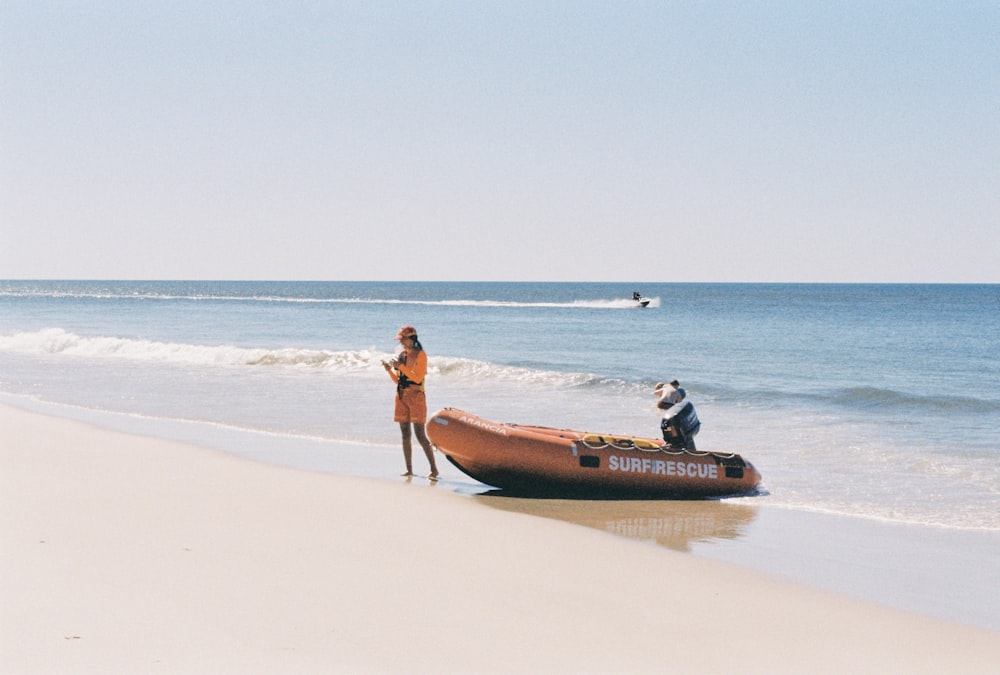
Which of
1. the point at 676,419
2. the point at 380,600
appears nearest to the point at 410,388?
the point at 676,419

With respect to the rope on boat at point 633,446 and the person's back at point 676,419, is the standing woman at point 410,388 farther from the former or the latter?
the person's back at point 676,419

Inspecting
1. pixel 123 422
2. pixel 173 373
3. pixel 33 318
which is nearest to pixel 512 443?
pixel 123 422

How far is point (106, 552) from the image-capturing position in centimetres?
548

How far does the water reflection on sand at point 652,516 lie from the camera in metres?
7.39

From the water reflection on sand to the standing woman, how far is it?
39.8 inches

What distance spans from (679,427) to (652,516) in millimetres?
1470

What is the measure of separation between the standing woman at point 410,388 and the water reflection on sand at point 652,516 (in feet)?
3.31

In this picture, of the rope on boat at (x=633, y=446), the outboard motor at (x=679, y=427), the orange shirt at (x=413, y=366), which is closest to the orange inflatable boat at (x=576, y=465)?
the rope on boat at (x=633, y=446)

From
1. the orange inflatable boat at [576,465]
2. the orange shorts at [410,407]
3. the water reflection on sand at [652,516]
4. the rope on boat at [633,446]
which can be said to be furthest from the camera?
the orange shorts at [410,407]

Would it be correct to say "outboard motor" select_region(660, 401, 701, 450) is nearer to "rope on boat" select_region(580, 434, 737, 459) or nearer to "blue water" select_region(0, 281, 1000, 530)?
"rope on boat" select_region(580, 434, 737, 459)

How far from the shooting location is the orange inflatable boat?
8883 millimetres

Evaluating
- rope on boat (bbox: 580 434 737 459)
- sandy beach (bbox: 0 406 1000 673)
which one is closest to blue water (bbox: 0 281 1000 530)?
rope on boat (bbox: 580 434 737 459)

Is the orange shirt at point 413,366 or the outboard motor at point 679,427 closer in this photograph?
the orange shirt at point 413,366

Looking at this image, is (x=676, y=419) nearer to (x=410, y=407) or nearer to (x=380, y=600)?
(x=410, y=407)
